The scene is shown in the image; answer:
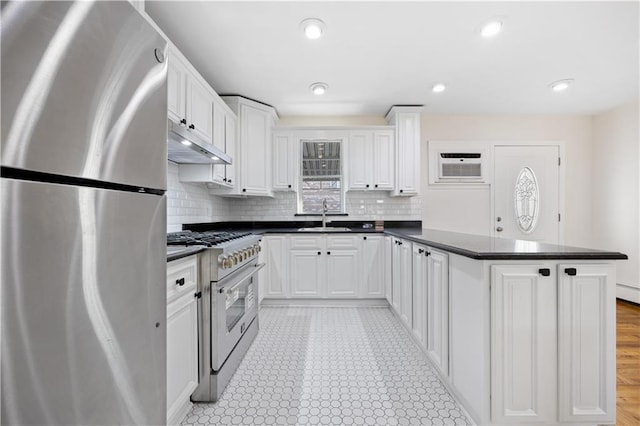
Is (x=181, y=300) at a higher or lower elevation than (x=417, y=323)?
higher

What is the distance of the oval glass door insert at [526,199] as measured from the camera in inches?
154

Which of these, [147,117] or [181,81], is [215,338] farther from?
[181,81]

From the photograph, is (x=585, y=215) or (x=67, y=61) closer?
(x=67, y=61)

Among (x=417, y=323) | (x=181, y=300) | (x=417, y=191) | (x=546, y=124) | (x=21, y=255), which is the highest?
(x=546, y=124)

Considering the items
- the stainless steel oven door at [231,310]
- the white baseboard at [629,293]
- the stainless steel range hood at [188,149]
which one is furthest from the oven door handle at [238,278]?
the white baseboard at [629,293]

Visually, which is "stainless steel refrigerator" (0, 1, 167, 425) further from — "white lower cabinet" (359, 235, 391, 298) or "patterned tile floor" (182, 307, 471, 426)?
"white lower cabinet" (359, 235, 391, 298)

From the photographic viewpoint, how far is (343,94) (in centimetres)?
320

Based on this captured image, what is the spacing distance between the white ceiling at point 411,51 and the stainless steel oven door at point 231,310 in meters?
1.83

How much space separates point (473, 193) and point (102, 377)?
4.26 meters

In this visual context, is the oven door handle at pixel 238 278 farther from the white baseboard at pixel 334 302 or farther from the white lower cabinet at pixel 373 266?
the white lower cabinet at pixel 373 266

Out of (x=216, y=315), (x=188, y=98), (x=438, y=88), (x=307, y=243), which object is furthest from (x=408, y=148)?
(x=216, y=315)

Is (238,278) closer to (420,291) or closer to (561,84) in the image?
(420,291)

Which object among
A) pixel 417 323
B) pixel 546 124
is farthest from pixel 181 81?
pixel 546 124

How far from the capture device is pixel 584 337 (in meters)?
1.32
